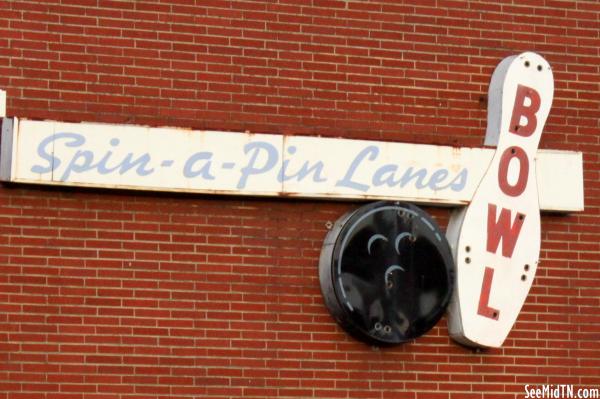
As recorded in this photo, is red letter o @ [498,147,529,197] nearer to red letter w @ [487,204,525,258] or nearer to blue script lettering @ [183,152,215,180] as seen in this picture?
red letter w @ [487,204,525,258]

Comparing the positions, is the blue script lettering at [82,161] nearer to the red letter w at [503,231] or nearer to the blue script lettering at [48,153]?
the blue script lettering at [48,153]

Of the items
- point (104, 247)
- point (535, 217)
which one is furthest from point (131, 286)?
point (535, 217)

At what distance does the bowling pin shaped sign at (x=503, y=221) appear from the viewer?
12.1 m

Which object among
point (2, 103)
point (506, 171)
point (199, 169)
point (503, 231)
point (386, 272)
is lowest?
point (386, 272)

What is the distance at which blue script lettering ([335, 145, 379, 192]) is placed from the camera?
11.9 m

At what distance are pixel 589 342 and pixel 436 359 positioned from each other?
132cm

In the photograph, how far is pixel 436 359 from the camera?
39.7 feet

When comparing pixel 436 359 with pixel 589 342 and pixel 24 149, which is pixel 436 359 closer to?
pixel 589 342

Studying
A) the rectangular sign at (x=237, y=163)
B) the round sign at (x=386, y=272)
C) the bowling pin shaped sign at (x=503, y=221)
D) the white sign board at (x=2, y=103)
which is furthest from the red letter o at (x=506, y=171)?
the white sign board at (x=2, y=103)

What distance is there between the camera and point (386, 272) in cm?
1186

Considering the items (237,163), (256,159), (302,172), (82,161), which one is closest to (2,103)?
(82,161)

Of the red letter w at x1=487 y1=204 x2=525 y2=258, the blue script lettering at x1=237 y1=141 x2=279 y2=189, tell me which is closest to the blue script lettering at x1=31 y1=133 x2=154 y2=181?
the blue script lettering at x1=237 y1=141 x2=279 y2=189

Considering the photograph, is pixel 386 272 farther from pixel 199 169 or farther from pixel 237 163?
pixel 199 169

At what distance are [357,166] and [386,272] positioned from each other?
0.84m
